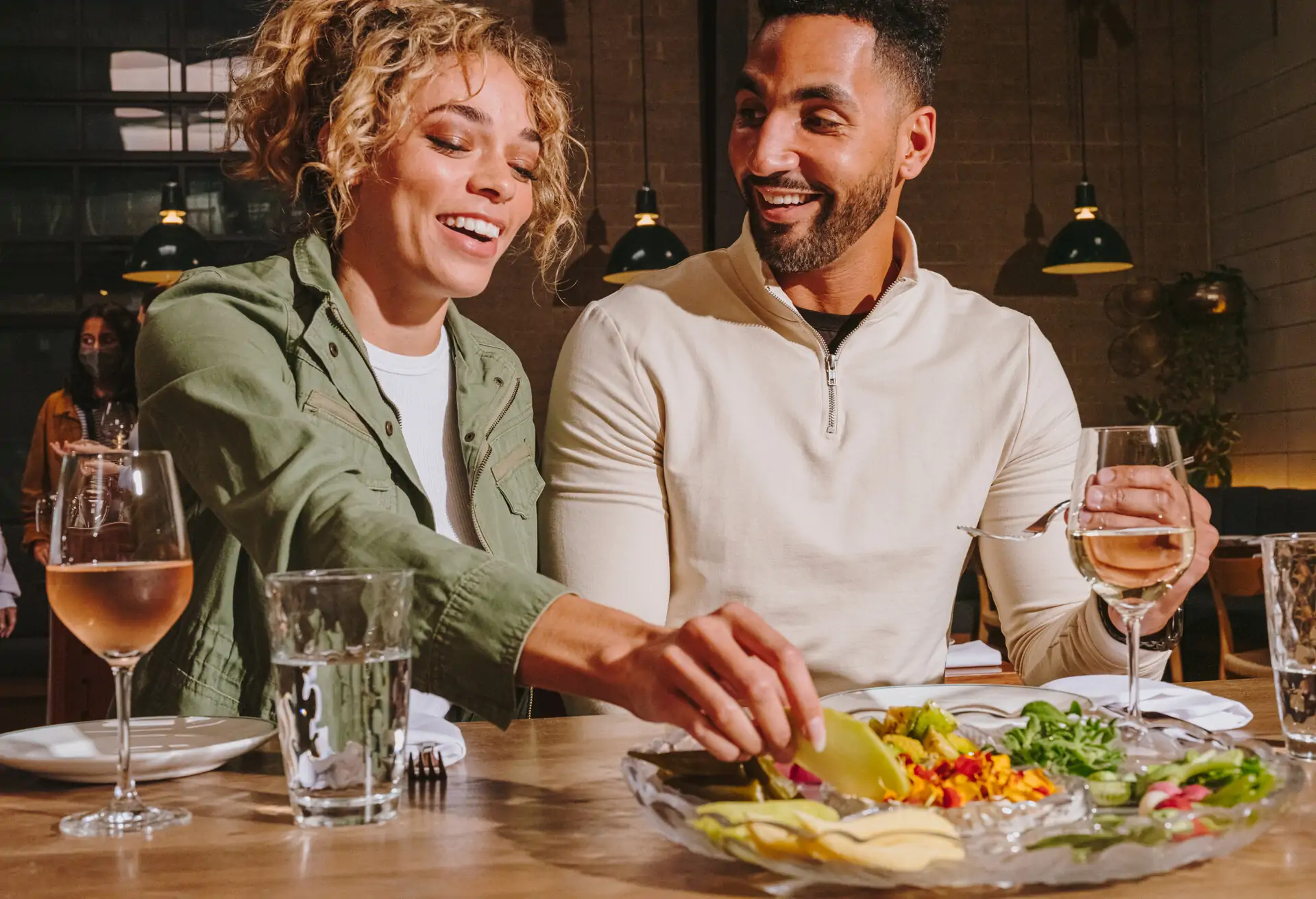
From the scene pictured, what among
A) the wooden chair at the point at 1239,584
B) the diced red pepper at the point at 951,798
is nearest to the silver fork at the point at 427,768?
the diced red pepper at the point at 951,798

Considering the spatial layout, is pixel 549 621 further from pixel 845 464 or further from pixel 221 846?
pixel 845 464

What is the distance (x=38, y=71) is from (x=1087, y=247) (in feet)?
Result: 19.1

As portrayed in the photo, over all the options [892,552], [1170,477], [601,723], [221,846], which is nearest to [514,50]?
[892,552]

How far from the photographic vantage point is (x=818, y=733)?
2.40 feet

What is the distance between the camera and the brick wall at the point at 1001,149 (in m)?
7.67

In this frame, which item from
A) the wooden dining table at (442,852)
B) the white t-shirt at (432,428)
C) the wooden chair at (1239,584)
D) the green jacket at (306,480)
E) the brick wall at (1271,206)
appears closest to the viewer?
the wooden dining table at (442,852)

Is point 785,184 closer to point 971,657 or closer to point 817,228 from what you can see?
point 817,228

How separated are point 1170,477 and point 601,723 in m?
0.53

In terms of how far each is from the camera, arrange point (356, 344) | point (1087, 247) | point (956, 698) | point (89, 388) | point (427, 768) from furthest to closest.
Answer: point (1087, 247)
point (89, 388)
point (356, 344)
point (956, 698)
point (427, 768)

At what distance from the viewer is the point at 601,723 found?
46.5 inches

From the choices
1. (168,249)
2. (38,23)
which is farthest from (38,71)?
(168,249)

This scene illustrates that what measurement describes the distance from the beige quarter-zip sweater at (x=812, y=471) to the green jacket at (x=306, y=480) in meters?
0.11

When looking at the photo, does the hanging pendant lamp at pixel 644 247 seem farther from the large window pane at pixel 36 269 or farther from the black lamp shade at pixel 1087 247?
the large window pane at pixel 36 269

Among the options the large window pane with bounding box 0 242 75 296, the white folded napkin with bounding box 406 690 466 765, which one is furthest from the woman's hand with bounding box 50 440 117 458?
the white folded napkin with bounding box 406 690 466 765
